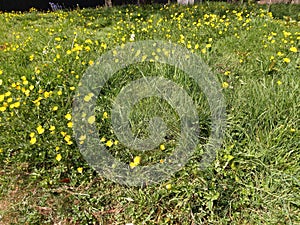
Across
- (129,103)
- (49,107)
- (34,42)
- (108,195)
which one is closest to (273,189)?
(108,195)

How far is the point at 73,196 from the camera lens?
1861 mm

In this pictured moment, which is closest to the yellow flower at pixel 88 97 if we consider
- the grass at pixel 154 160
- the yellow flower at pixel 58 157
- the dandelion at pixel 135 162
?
the grass at pixel 154 160

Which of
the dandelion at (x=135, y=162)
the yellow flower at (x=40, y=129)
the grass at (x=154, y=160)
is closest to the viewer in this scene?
the grass at (x=154, y=160)

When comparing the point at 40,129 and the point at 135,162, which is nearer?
the point at 135,162

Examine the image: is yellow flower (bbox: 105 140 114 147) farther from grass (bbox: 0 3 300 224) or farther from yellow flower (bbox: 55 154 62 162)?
yellow flower (bbox: 55 154 62 162)

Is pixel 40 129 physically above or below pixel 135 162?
above

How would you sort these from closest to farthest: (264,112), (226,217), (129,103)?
(226,217), (264,112), (129,103)

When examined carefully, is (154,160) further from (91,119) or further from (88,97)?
(88,97)

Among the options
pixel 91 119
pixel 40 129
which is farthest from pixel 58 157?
pixel 91 119

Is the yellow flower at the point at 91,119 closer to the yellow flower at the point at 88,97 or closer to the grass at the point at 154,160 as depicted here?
the grass at the point at 154,160

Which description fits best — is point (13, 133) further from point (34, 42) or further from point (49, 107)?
point (34, 42)

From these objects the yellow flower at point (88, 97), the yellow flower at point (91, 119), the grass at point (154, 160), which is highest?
the yellow flower at point (88, 97)

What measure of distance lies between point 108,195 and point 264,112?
1323 mm

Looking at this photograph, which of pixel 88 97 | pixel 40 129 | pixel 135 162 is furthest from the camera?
pixel 88 97
